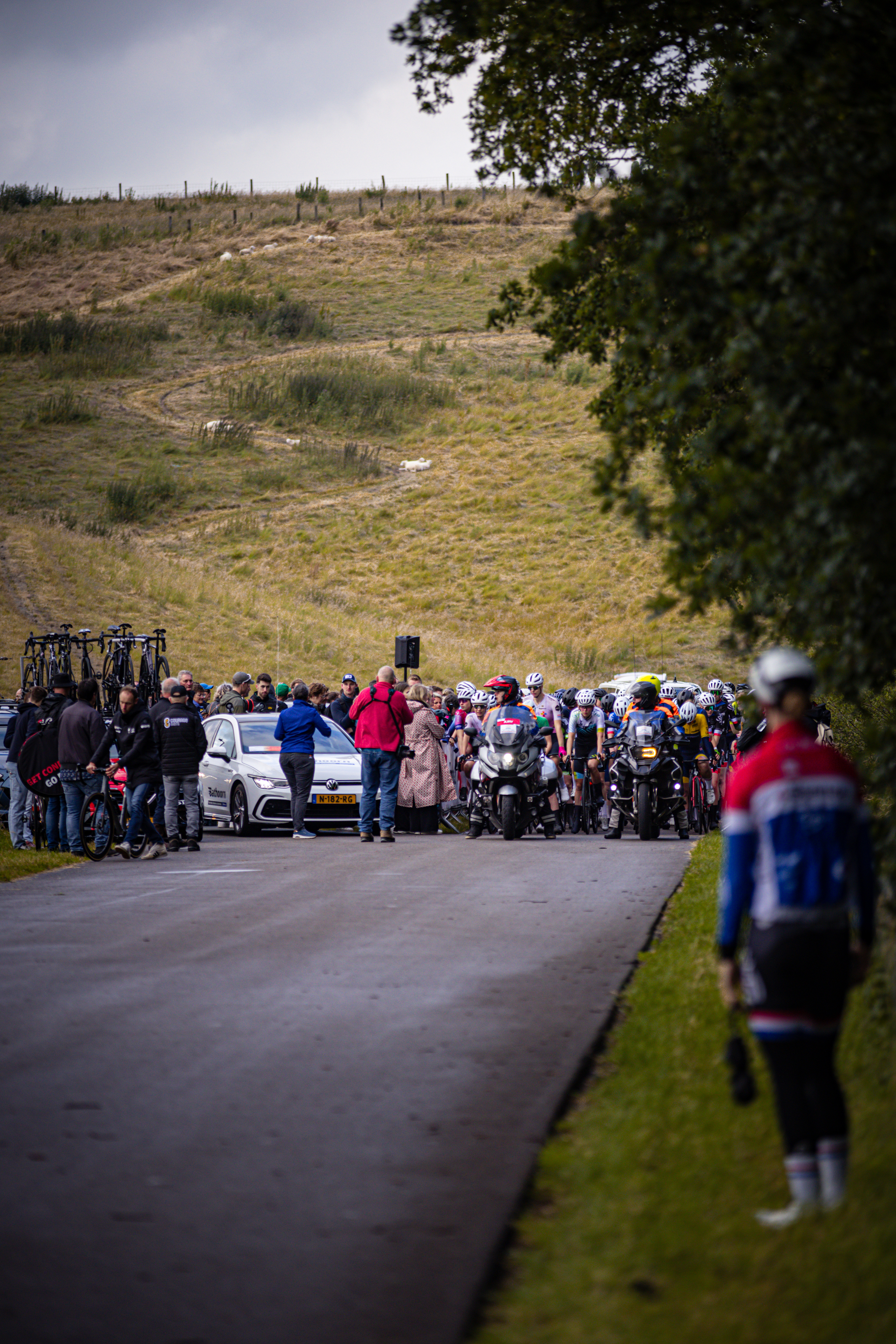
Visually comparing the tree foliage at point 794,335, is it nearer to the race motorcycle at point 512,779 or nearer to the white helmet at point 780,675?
the white helmet at point 780,675

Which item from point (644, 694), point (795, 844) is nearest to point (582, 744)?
point (644, 694)

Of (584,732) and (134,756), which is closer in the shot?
(134,756)

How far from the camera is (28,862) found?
16812 millimetres

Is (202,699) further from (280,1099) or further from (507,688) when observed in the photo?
(280,1099)

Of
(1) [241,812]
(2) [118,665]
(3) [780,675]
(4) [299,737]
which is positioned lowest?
(1) [241,812]

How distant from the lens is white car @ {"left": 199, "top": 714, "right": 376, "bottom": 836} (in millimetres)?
21562

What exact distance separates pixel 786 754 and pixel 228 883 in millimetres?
10462

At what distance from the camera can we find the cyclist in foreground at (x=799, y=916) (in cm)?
461

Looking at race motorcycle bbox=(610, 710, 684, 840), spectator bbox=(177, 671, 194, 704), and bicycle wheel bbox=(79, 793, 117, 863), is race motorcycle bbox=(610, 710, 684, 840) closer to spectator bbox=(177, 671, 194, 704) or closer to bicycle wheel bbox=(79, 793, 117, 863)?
spectator bbox=(177, 671, 194, 704)

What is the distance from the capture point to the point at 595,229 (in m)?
7.06

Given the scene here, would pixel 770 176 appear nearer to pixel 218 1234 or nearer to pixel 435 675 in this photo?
pixel 218 1234

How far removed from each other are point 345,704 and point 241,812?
4.60m

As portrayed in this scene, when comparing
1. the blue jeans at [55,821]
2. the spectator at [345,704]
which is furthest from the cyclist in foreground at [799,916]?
the spectator at [345,704]

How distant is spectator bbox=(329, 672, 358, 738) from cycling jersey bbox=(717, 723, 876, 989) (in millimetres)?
19578
